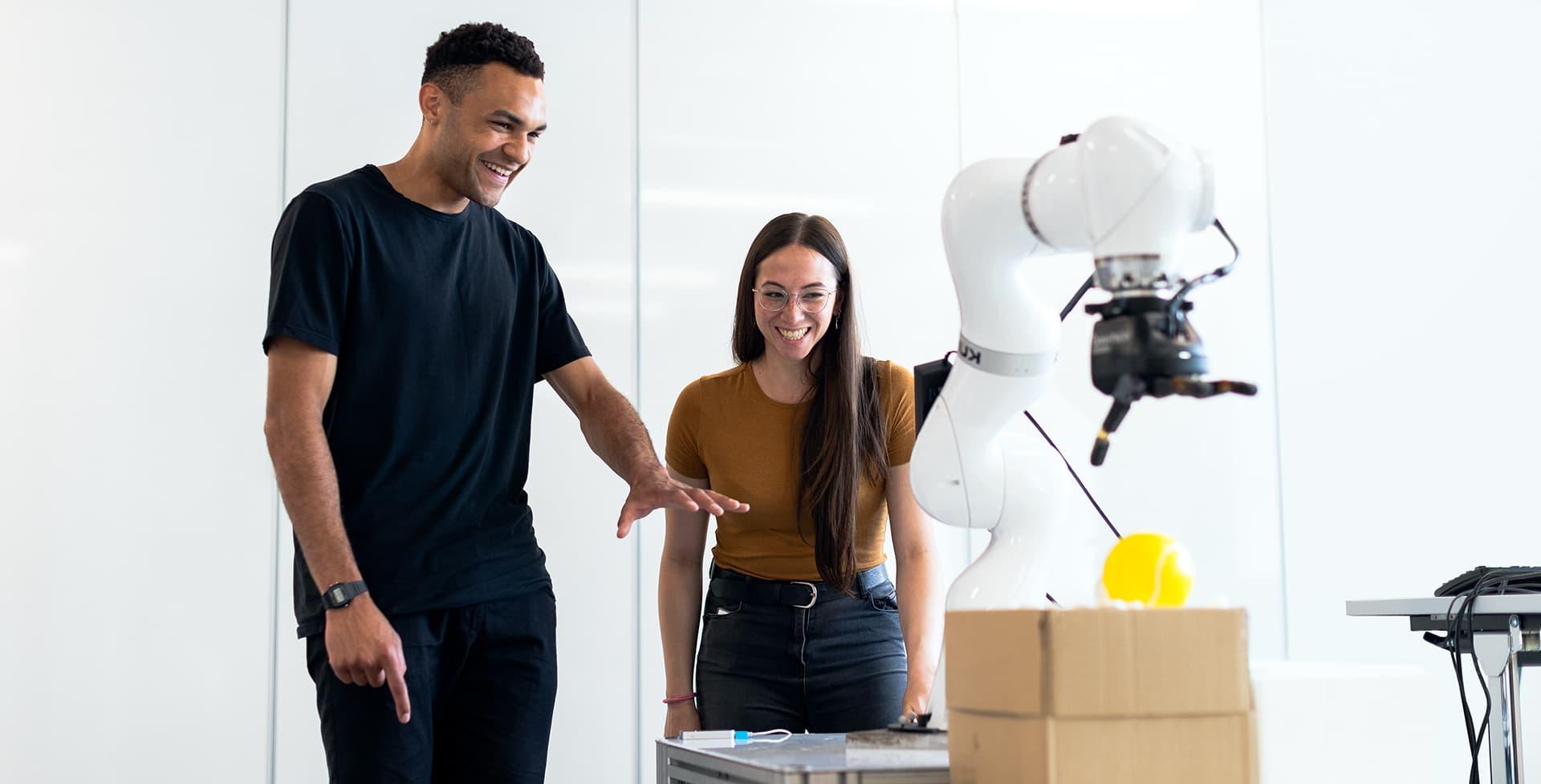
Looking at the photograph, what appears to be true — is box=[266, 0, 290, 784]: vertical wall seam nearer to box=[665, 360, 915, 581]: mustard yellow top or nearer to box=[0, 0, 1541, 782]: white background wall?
box=[0, 0, 1541, 782]: white background wall

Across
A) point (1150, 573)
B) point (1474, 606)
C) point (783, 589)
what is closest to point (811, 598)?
point (783, 589)

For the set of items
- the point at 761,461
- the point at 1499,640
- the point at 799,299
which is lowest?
the point at 1499,640

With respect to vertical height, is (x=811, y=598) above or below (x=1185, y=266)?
below

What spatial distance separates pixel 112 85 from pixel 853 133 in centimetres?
180

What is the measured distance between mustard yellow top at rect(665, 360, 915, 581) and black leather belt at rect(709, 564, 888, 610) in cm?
2

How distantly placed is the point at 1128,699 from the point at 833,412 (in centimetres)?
119

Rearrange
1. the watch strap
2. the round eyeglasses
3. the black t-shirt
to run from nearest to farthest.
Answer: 1. the watch strap
2. the black t-shirt
3. the round eyeglasses

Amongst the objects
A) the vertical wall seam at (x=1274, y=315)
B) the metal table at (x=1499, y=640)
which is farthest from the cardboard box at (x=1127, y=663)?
the vertical wall seam at (x=1274, y=315)

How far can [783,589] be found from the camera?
7.01 feet

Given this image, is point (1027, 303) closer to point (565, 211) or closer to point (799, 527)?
point (799, 527)

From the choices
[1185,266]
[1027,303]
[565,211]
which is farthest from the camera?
[1185,266]

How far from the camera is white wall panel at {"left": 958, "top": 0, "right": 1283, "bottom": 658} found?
3.79 meters

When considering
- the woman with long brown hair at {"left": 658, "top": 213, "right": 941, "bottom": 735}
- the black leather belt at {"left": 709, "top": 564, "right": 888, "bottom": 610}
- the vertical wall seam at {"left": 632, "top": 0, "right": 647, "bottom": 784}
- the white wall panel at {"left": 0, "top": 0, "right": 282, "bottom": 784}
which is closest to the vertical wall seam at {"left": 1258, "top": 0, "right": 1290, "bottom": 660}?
the vertical wall seam at {"left": 632, "top": 0, "right": 647, "bottom": 784}

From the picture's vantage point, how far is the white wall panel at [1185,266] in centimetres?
379
